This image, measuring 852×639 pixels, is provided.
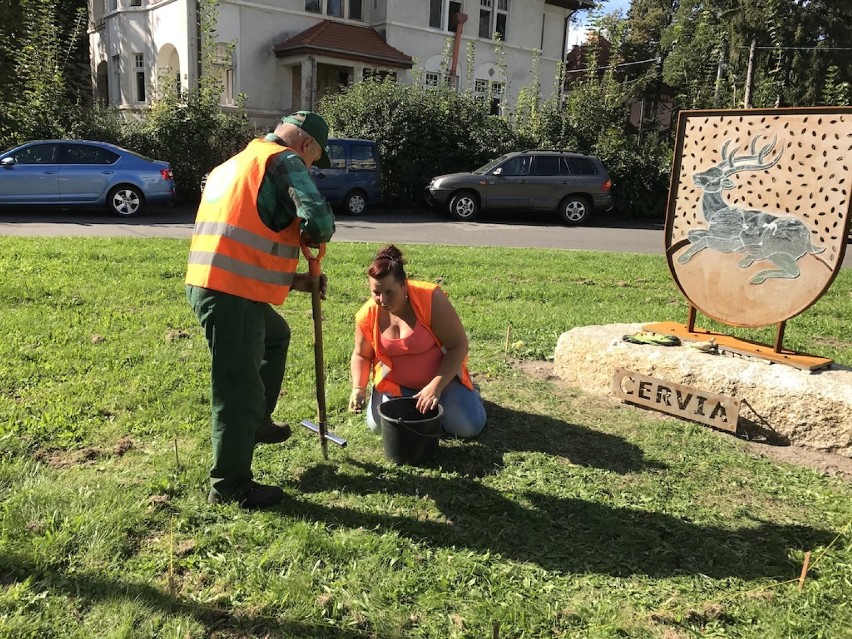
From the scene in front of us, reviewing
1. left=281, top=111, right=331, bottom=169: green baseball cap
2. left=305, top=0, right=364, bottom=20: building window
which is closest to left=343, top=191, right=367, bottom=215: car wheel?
left=305, top=0, right=364, bottom=20: building window

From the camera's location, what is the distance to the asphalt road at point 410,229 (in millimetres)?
11805

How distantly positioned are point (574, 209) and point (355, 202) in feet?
17.7

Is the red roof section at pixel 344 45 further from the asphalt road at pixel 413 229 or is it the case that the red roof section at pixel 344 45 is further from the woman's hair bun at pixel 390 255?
the woman's hair bun at pixel 390 255

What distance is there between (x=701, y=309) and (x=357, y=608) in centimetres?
334

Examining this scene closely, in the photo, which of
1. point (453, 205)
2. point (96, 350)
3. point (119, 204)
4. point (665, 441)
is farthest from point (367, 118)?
point (665, 441)

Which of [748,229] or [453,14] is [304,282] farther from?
[453,14]

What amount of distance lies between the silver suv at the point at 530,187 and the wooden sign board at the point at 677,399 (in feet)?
39.4

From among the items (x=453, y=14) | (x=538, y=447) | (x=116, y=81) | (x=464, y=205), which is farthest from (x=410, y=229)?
(x=116, y=81)

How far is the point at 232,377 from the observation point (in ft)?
9.71

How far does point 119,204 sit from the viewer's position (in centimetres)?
1395

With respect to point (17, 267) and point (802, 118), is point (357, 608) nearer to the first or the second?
point (802, 118)

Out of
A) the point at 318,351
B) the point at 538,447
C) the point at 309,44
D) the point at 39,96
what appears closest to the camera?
the point at 318,351

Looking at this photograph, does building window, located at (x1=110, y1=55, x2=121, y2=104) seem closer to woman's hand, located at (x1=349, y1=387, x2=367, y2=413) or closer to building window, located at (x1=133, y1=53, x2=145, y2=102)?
building window, located at (x1=133, y1=53, x2=145, y2=102)

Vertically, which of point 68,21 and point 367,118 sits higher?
point 68,21
